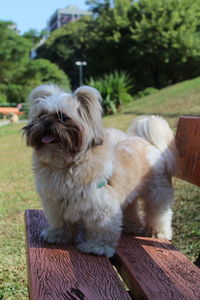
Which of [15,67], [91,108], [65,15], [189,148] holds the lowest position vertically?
[189,148]

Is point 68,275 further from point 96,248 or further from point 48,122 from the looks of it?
point 48,122

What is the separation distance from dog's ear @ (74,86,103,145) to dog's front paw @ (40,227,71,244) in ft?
2.22

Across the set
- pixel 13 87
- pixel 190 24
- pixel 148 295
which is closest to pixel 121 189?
pixel 148 295

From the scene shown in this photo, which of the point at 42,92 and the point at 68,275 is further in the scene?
the point at 42,92

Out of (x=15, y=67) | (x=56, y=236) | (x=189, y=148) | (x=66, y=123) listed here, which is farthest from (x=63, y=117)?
(x=15, y=67)

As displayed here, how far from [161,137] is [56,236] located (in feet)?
3.95

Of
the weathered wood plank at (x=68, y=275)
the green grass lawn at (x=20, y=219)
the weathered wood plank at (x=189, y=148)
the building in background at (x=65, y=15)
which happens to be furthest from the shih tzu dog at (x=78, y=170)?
the building in background at (x=65, y=15)

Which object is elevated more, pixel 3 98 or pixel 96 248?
pixel 96 248

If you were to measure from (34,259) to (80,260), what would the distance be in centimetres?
27

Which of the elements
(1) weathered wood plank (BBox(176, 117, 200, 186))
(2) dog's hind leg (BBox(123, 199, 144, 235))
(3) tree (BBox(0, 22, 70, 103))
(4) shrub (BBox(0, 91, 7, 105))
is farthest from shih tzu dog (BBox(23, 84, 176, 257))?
(4) shrub (BBox(0, 91, 7, 105))

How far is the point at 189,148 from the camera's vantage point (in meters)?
3.26

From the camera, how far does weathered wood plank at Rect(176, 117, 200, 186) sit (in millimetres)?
3100

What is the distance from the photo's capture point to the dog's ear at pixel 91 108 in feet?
8.24

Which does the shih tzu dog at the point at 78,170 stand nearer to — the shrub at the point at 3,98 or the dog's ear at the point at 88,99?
the dog's ear at the point at 88,99
